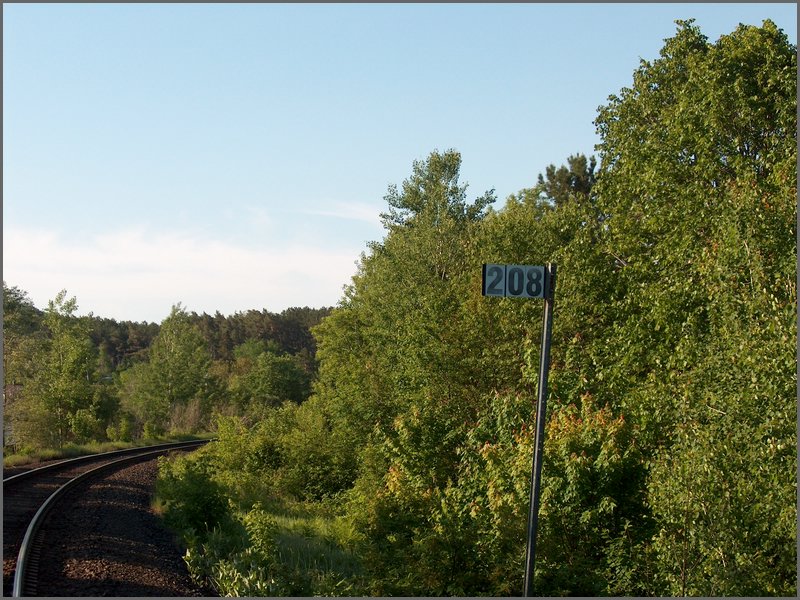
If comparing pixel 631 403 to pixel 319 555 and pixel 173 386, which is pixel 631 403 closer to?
pixel 319 555

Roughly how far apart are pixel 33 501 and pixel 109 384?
48.7 meters

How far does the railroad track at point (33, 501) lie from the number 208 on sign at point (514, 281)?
7261 mm

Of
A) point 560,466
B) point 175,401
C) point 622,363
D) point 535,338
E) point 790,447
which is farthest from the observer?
point 175,401

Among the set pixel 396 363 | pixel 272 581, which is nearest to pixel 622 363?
pixel 272 581

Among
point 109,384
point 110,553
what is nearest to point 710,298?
point 110,553

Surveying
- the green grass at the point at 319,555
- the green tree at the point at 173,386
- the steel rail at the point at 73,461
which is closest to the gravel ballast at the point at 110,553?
the green grass at the point at 319,555

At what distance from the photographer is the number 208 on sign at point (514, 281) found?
26.6ft

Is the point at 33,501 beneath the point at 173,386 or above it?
beneath

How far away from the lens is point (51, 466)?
24156 millimetres

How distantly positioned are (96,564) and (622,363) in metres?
10.4

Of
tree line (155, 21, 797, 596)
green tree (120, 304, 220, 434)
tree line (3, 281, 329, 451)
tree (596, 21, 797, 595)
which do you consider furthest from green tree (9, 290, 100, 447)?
tree (596, 21, 797, 595)

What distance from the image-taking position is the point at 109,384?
208 feet

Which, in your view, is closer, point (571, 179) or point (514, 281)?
point (514, 281)

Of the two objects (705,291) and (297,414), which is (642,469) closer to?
(705,291)
